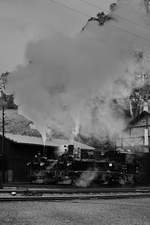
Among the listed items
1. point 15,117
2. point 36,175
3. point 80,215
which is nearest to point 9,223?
point 80,215

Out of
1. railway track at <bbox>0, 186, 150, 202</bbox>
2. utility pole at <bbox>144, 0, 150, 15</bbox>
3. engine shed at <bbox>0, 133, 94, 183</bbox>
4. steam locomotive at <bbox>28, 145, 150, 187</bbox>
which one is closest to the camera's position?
railway track at <bbox>0, 186, 150, 202</bbox>

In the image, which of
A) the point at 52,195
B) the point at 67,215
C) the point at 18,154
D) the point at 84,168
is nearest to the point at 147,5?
the point at 52,195

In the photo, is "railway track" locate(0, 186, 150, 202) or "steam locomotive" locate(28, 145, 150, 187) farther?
"steam locomotive" locate(28, 145, 150, 187)

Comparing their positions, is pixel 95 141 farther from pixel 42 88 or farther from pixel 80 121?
pixel 42 88

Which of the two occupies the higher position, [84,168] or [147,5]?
[147,5]

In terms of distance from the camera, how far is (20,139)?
45.8 metres

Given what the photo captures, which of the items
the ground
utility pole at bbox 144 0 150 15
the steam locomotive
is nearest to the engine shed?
the steam locomotive

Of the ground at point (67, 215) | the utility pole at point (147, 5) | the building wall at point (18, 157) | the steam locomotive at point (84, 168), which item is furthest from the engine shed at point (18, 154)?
the ground at point (67, 215)

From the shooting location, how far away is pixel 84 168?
29.4 m

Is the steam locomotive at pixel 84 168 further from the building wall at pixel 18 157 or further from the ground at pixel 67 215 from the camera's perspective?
the ground at pixel 67 215

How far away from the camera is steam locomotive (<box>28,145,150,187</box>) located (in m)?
29.2

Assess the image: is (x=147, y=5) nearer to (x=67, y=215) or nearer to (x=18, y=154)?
(x=67, y=215)

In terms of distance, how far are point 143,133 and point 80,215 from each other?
46048 millimetres

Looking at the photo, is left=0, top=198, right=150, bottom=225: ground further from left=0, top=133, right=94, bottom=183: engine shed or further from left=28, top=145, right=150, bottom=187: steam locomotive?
left=0, top=133, right=94, bottom=183: engine shed
